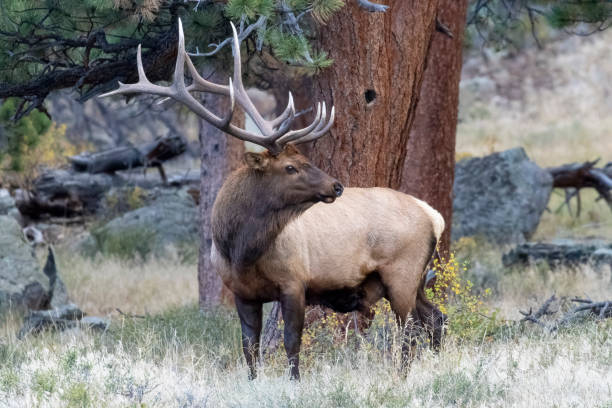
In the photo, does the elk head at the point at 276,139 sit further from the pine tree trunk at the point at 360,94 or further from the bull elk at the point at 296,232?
the pine tree trunk at the point at 360,94

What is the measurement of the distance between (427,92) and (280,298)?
523 cm

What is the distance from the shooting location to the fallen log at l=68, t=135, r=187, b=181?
1603 centimetres

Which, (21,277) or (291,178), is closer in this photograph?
(291,178)

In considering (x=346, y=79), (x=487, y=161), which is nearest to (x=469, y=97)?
(x=487, y=161)

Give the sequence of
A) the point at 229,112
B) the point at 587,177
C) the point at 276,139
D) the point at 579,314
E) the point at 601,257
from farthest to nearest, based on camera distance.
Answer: the point at 587,177, the point at 601,257, the point at 579,314, the point at 276,139, the point at 229,112

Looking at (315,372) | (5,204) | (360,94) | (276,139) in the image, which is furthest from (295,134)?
(5,204)

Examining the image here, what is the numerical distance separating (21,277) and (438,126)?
194 inches

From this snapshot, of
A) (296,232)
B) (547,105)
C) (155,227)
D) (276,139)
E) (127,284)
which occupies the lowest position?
(127,284)

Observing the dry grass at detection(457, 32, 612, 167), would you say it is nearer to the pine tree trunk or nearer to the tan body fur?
the pine tree trunk

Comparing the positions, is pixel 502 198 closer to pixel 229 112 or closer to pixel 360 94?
pixel 360 94

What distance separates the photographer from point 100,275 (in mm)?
12453

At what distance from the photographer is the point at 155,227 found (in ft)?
49.3

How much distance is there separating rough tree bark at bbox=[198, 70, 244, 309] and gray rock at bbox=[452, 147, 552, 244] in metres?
6.07

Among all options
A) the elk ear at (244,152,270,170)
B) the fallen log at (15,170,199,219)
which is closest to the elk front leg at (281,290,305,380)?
the elk ear at (244,152,270,170)
